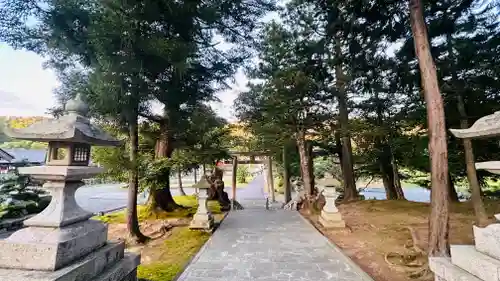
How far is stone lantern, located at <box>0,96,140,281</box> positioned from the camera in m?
2.46

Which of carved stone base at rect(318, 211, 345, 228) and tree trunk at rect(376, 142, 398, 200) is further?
tree trunk at rect(376, 142, 398, 200)

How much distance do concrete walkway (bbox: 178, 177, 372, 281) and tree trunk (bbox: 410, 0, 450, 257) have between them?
1.25 metres

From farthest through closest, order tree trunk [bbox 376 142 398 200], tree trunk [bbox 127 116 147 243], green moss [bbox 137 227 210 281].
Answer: tree trunk [bbox 376 142 398 200] → tree trunk [bbox 127 116 147 243] → green moss [bbox 137 227 210 281]

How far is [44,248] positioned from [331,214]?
719 cm

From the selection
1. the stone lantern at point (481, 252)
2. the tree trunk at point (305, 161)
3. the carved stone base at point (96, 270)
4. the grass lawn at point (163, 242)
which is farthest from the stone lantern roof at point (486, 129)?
the tree trunk at point (305, 161)

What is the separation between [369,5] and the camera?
561 centimetres

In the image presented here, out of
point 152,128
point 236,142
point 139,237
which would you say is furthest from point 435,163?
point 236,142

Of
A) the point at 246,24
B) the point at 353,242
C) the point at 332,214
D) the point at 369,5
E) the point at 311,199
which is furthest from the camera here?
the point at 311,199

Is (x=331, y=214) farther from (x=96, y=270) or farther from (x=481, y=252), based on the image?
(x=96, y=270)

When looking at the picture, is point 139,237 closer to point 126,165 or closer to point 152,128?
point 126,165

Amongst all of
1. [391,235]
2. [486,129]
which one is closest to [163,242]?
[391,235]

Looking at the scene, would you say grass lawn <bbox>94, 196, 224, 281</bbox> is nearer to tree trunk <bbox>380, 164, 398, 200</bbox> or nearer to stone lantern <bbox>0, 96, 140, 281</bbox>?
stone lantern <bbox>0, 96, 140, 281</bbox>

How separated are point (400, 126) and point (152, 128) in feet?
32.7

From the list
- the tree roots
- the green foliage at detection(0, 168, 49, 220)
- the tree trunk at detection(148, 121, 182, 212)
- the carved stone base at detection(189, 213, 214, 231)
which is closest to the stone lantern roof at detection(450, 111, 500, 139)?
the tree roots
